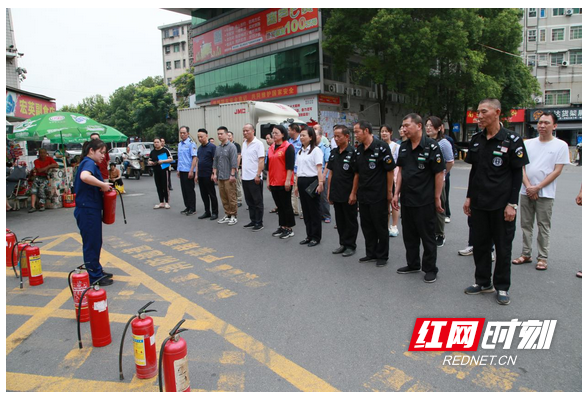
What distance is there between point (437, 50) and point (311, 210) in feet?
57.6

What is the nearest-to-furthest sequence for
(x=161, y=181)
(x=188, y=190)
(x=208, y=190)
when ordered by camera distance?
1. (x=208, y=190)
2. (x=188, y=190)
3. (x=161, y=181)

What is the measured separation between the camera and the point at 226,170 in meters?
8.03

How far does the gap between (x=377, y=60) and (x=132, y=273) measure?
1982 cm

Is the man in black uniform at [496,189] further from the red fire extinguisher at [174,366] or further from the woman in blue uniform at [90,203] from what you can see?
the woman in blue uniform at [90,203]

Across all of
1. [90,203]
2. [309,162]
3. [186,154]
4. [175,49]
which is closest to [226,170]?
[186,154]

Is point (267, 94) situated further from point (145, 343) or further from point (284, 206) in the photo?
point (145, 343)

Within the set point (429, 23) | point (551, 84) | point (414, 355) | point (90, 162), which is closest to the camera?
point (414, 355)

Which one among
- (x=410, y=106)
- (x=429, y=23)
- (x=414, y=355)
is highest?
(x=429, y=23)

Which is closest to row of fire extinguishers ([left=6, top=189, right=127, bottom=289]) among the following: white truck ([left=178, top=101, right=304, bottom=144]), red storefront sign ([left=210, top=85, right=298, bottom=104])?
white truck ([left=178, top=101, right=304, bottom=144])

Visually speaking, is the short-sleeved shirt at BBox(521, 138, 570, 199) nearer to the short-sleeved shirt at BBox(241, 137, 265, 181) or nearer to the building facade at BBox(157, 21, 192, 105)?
the short-sleeved shirt at BBox(241, 137, 265, 181)

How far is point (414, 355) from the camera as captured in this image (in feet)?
10.2

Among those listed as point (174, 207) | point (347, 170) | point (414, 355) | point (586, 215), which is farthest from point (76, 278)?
point (174, 207)

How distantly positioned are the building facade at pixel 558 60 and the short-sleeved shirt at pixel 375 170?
1546 inches

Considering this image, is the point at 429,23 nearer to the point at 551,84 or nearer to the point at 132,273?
the point at 132,273
